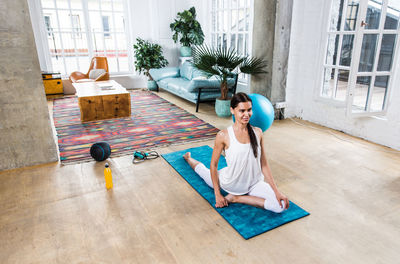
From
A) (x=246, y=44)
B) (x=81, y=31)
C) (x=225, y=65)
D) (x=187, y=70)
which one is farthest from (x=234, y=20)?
(x=81, y=31)

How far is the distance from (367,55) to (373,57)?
71 millimetres

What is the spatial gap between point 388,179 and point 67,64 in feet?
23.8

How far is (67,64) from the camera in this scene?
730 centimetres

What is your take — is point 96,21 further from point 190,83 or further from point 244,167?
point 244,167

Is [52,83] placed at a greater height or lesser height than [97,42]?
lesser

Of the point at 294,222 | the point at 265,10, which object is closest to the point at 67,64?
the point at 265,10

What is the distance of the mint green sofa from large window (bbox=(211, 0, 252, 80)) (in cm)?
98

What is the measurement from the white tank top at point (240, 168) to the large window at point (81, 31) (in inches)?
249

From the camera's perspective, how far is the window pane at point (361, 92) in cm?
354

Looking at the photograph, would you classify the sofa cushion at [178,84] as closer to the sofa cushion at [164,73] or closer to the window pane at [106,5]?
the sofa cushion at [164,73]

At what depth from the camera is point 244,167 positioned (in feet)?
7.38

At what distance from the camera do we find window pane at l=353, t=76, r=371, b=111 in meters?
3.54

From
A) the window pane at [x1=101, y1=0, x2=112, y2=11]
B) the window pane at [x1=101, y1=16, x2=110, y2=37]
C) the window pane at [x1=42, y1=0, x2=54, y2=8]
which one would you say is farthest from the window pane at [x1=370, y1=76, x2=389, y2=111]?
the window pane at [x1=42, y1=0, x2=54, y2=8]

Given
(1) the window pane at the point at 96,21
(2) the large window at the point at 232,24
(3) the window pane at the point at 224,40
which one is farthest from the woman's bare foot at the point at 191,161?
(1) the window pane at the point at 96,21
